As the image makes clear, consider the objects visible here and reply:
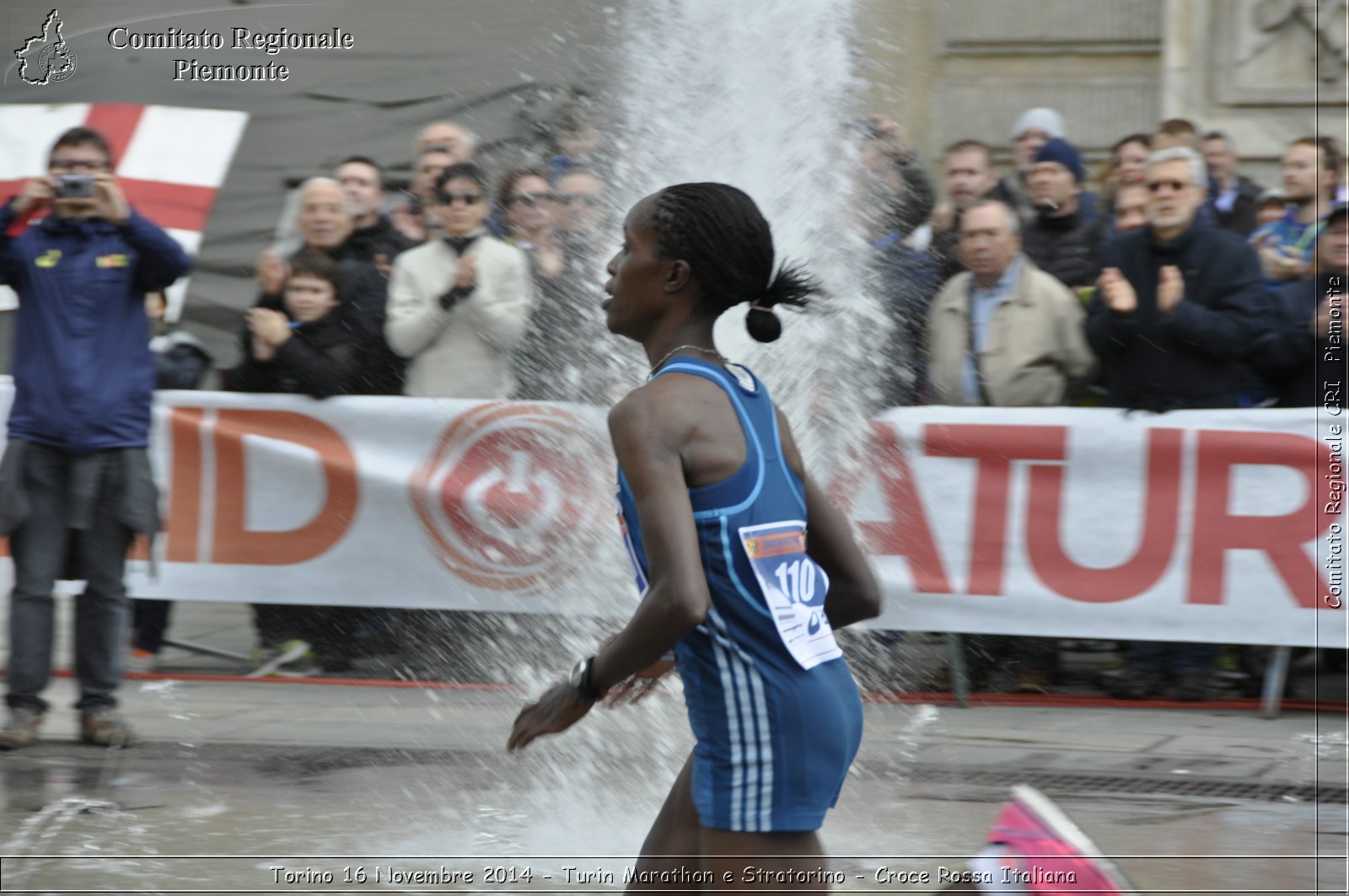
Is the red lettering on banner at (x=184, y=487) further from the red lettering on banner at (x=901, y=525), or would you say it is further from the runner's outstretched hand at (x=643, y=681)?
the runner's outstretched hand at (x=643, y=681)

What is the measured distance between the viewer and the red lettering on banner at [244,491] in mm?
7215

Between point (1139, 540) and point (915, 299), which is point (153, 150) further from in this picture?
point (1139, 540)

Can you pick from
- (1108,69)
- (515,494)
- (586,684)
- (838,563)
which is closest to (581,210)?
(515,494)

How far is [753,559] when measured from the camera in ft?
8.96

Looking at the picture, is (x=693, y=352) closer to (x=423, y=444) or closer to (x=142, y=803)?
(x=142, y=803)

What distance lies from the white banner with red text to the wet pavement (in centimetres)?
41

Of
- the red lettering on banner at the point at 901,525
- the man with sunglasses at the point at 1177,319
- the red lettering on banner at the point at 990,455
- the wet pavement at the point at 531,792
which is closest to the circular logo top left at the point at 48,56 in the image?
the wet pavement at the point at 531,792

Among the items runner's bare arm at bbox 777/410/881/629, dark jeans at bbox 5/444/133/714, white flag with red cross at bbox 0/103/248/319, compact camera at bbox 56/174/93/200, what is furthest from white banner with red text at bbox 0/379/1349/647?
runner's bare arm at bbox 777/410/881/629

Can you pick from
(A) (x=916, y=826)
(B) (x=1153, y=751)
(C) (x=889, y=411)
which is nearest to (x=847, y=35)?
(C) (x=889, y=411)

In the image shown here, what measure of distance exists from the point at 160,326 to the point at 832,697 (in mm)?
5908

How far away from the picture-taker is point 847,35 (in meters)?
7.51

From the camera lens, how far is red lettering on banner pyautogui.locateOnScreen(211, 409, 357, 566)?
23.7 feet


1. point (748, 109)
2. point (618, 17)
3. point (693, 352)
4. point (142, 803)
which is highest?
point (618, 17)

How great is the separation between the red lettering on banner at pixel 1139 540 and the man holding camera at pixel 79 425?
3.32 metres
